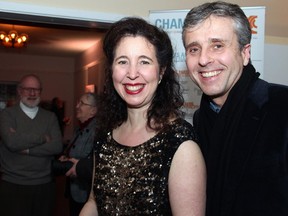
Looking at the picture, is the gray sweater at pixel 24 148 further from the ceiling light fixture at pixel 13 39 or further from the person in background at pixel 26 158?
the ceiling light fixture at pixel 13 39

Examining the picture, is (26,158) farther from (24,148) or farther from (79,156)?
(79,156)

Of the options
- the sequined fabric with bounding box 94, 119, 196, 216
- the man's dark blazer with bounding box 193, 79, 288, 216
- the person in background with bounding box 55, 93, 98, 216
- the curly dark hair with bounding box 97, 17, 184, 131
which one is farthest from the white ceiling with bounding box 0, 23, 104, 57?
the man's dark blazer with bounding box 193, 79, 288, 216

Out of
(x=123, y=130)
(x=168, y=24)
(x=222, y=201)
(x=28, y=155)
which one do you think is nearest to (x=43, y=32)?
(x=28, y=155)

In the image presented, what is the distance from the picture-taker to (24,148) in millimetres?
3064

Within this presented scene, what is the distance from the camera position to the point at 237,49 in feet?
4.74

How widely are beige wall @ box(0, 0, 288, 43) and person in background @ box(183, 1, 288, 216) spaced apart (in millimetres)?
1464

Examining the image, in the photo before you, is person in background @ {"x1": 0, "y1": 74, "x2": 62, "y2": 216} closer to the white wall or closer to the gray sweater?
the gray sweater

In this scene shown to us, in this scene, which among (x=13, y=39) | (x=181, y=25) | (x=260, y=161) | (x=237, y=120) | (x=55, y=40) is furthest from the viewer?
(x=55, y=40)

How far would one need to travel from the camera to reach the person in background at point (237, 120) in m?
1.30

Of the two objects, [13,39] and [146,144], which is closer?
[146,144]

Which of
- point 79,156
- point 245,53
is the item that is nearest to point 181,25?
point 245,53

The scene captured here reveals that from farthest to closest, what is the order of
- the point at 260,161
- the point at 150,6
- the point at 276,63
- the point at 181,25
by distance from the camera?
→ the point at 276,63, the point at 150,6, the point at 181,25, the point at 260,161

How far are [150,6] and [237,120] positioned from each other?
1.77 metres

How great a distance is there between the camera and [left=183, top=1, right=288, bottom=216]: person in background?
51.0 inches
